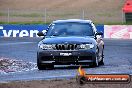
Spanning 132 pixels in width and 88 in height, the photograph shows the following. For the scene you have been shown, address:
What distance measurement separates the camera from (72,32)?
62.6 feet

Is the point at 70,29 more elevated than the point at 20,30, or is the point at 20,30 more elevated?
the point at 70,29

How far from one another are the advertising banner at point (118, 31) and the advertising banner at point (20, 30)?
447 cm

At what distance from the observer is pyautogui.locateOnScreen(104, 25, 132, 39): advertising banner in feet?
139

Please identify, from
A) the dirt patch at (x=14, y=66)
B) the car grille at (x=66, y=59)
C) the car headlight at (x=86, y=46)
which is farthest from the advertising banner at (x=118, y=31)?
the car grille at (x=66, y=59)

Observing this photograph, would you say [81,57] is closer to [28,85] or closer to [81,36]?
[81,36]

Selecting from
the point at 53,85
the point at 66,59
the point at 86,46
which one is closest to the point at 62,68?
the point at 66,59

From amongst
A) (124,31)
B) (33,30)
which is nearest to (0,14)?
(33,30)

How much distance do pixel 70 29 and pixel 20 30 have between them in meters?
25.8

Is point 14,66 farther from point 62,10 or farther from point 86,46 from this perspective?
point 62,10

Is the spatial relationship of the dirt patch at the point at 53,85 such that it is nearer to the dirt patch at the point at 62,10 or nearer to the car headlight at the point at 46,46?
the car headlight at the point at 46,46

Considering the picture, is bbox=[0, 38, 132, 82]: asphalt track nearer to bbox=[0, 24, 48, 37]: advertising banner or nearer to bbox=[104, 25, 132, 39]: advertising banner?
bbox=[104, 25, 132, 39]: advertising banner

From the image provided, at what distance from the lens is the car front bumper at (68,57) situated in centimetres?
1762

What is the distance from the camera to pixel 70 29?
19.2 m

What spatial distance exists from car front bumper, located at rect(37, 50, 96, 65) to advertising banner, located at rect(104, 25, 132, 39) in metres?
24.7
